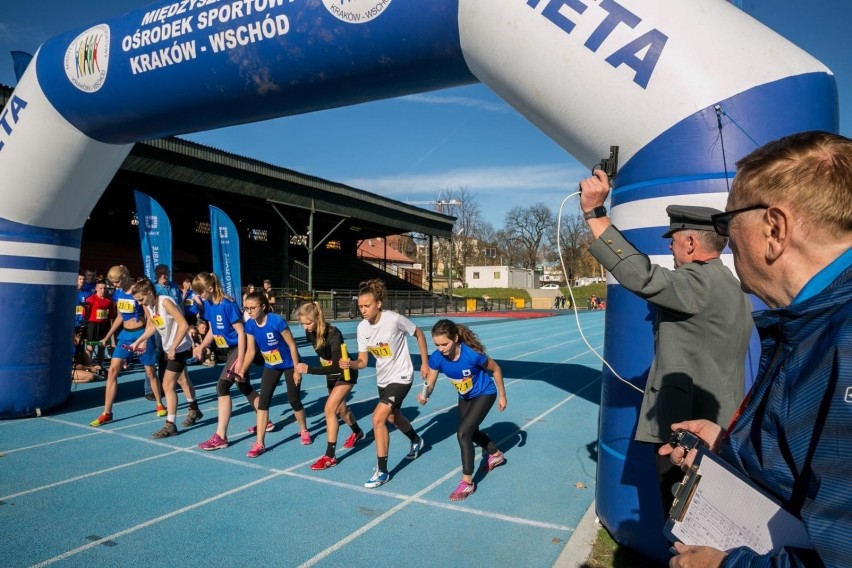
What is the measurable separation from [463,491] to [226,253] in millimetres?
10051

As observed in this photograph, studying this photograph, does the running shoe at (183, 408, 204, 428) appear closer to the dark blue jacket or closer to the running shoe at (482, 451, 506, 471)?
the running shoe at (482, 451, 506, 471)

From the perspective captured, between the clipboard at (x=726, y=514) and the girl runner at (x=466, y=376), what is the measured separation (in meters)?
3.49

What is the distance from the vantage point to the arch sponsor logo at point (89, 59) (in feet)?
20.8

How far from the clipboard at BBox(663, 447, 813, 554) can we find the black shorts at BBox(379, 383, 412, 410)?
157 inches

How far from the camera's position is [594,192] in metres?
2.39

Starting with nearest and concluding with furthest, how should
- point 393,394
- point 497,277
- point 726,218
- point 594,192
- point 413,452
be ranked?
point 726,218
point 594,192
point 393,394
point 413,452
point 497,277

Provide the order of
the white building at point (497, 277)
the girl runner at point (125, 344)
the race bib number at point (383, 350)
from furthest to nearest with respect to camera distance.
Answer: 1. the white building at point (497, 277)
2. the girl runner at point (125, 344)
3. the race bib number at point (383, 350)

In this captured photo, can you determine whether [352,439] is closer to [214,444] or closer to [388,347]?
[388,347]

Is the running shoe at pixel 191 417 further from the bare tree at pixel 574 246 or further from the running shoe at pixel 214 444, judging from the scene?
the bare tree at pixel 574 246

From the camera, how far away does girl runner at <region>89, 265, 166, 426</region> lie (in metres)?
7.37

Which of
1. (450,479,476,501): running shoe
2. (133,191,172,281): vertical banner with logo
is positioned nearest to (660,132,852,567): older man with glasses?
(450,479,476,501): running shoe

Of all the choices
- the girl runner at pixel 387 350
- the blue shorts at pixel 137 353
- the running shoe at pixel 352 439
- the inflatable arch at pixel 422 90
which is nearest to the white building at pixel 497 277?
the blue shorts at pixel 137 353

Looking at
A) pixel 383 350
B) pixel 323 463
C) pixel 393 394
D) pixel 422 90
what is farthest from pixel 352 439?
pixel 422 90

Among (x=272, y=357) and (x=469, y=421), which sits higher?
(x=272, y=357)
